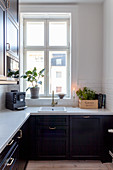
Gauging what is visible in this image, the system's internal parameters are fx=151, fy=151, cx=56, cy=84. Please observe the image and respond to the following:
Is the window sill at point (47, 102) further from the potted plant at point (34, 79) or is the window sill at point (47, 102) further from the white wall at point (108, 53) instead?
the white wall at point (108, 53)

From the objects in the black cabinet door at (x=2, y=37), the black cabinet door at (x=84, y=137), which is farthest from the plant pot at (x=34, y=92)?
the black cabinet door at (x=2, y=37)

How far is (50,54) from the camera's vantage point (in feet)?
10.7

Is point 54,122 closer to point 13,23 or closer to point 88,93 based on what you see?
point 88,93

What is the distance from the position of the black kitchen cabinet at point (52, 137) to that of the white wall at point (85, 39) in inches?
35.4

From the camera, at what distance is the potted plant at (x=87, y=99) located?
2760mm

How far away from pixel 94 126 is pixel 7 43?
5.93ft

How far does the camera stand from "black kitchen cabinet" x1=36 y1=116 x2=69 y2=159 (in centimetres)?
246

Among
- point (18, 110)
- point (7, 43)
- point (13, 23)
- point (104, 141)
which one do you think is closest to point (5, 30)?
point (7, 43)

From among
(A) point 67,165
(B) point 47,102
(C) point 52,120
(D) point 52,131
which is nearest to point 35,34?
(B) point 47,102

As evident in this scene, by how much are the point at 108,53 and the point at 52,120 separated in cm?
153

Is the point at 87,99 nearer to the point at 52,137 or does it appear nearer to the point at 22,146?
the point at 52,137

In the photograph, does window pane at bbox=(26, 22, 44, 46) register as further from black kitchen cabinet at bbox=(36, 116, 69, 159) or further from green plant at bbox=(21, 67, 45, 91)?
black kitchen cabinet at bbox=(36, 116, 69, 159)

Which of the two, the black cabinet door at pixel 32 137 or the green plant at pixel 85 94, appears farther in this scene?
the green plant at pixel 85 94

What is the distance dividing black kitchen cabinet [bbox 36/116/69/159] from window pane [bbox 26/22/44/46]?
66.0 inches
